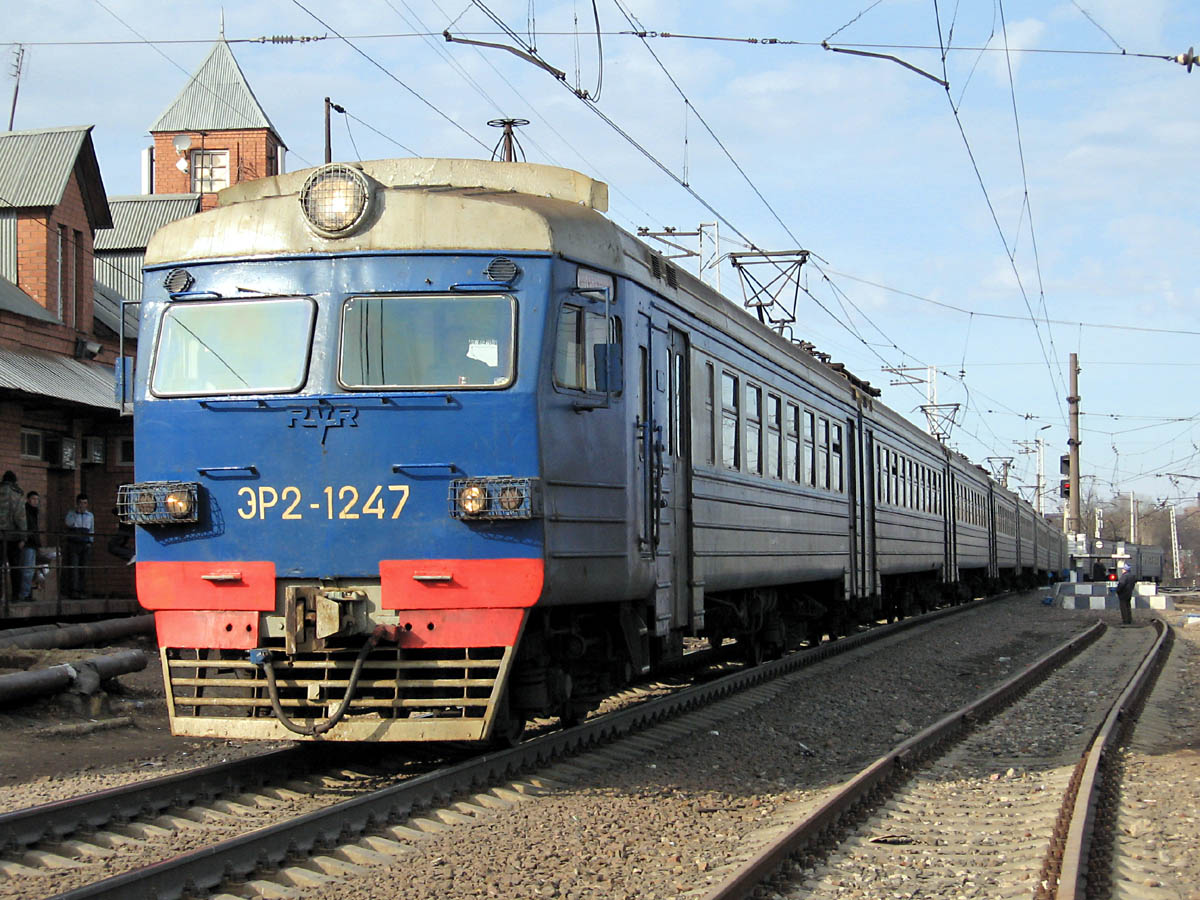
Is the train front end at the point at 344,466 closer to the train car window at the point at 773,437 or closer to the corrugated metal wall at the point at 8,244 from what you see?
the train car window at the point at 773,437

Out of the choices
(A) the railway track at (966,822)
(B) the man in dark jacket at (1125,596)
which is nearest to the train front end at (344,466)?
(A) the railway track at (966,822)

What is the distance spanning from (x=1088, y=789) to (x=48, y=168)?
64.8 ft

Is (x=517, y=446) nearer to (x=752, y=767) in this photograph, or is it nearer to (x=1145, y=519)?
(x=752, y=767)

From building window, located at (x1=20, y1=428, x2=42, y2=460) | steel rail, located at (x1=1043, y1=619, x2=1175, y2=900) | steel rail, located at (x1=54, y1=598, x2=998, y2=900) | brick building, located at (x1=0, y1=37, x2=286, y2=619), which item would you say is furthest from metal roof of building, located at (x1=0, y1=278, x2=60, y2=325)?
steel rail, located at (x1=1043, y1=619, x2=1175, y2=900)

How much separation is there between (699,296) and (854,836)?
16.2 feet

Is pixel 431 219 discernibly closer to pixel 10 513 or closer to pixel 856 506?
pixel 10 513

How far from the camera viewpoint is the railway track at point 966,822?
5723mm

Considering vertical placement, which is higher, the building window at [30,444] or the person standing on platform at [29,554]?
the building window at [30,444]

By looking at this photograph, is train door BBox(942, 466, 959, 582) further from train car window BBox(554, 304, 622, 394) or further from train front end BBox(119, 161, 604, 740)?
train front end BBox(119, 161, 604, 740)

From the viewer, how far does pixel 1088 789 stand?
7.44 meters

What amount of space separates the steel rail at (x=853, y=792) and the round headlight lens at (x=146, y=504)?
391 centimetres

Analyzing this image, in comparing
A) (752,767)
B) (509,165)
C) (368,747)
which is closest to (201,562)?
(368,747)

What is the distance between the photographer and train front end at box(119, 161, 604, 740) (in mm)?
7156

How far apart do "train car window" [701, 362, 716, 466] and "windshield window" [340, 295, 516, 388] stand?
10.9ft
